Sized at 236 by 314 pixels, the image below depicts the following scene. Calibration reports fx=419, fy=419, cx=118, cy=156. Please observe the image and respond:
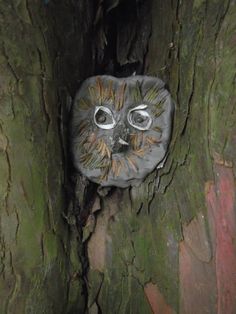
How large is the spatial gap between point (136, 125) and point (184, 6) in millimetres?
282

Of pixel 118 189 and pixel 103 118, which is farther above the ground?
pixel 103 118

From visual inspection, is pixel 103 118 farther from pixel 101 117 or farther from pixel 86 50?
pixel 86 50

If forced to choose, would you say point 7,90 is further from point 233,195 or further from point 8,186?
point 233,195

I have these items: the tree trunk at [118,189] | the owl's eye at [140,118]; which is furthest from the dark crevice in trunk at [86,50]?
the owl's eye at [140,118]

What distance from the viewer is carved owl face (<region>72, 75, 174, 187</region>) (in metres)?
0.96

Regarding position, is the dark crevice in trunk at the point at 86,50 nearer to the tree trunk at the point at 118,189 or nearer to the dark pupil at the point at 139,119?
the tree trunk at the point at 118,189

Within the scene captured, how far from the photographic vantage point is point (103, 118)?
0.98 meters

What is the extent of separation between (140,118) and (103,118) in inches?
3.4

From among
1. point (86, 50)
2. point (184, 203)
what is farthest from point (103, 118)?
point (184, 203)

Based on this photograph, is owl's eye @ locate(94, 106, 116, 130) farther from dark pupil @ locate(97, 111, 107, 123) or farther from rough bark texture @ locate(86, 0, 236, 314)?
rough bark texture @ locate(86, 0, 236, 314)

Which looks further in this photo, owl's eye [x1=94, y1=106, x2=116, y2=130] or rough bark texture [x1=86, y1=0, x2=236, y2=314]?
owl's eye [x1=94, y1=106, x2=116, y2=130]

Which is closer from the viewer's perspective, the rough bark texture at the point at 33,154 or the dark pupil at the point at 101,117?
the rough bark texture at the point at 33,154

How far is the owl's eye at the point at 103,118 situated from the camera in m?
0.97

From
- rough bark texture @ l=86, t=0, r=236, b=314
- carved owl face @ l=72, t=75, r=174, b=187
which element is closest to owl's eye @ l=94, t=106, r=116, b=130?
carved owl face @ l=72, t=75, r=174, b=187
